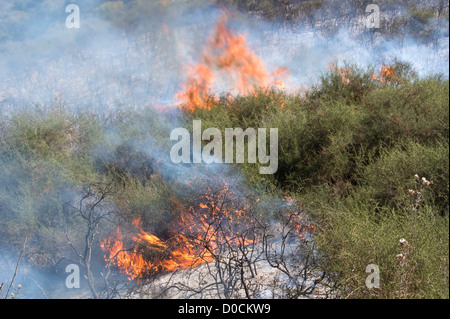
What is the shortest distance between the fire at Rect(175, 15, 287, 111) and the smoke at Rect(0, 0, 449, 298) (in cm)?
13

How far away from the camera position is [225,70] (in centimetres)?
722

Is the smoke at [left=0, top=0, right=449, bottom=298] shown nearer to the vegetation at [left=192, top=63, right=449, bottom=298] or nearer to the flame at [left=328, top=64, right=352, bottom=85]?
the flame at [left=328, top=64, right=352, bottom=85]

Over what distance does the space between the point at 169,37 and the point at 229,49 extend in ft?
3.48

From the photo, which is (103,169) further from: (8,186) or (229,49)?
(229,49)

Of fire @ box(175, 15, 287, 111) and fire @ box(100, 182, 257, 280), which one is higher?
fire @ box(175, 15, 287, 111)

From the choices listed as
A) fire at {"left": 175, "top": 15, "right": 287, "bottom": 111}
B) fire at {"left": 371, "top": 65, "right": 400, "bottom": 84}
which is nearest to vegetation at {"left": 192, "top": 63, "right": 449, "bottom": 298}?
fire at {"left": 371, "top": 65, "right": 400, "bottom": 84}

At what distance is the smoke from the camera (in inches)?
242

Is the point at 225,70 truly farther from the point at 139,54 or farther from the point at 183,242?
the point at 183,242

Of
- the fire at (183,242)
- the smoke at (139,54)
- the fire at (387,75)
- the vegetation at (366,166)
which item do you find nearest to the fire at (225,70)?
the smoke at (139,54)

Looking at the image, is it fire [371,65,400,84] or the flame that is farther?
the flame

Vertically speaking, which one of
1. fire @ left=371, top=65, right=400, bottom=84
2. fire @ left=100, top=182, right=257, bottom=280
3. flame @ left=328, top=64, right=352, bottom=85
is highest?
flame @ left=328, top=64, right=352, bottom=85

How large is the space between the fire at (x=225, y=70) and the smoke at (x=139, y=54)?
13 cm

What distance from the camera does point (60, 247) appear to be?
14.8 ft
